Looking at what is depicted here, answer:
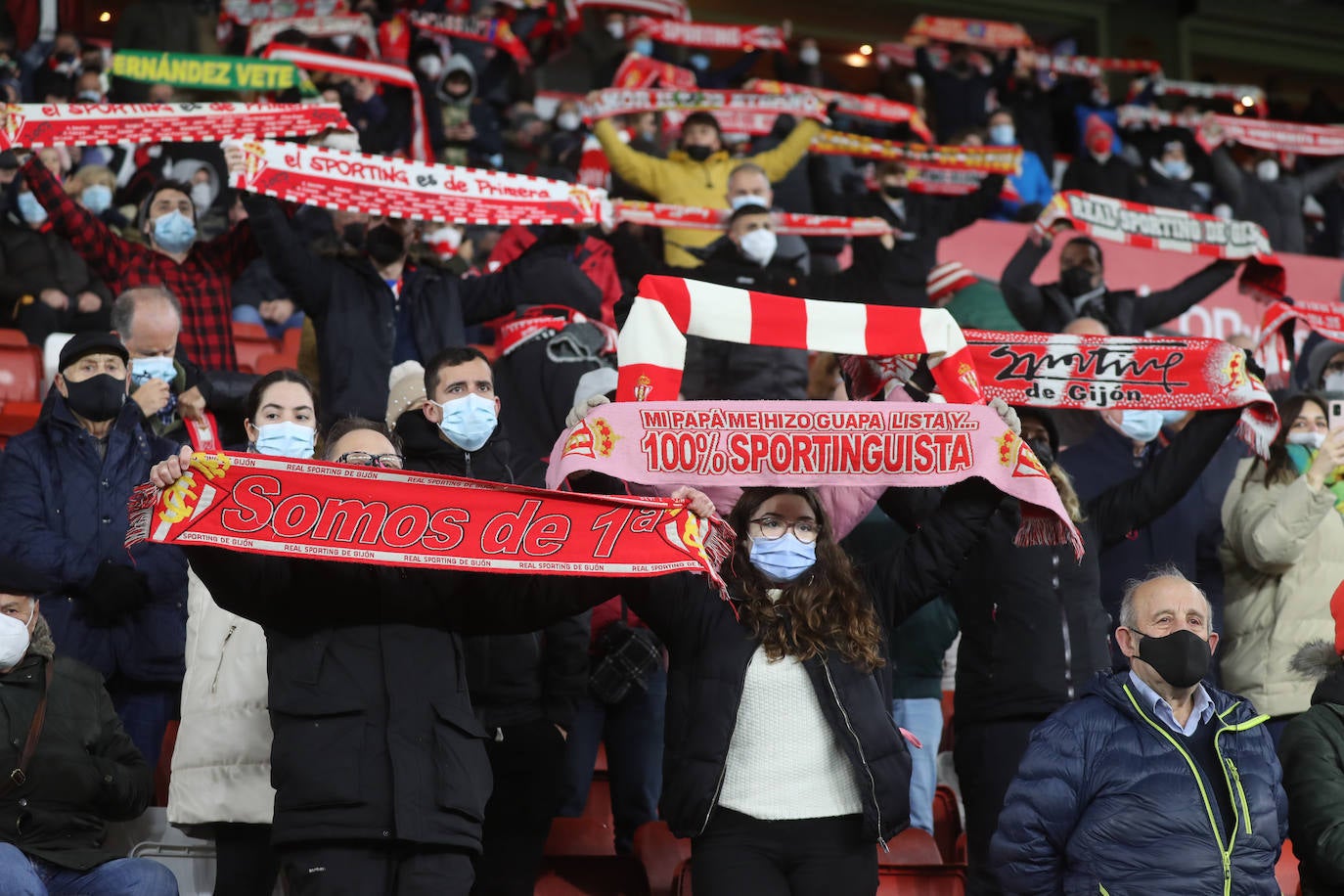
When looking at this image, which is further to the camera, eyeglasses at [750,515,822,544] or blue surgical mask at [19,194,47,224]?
blue surgical mask at [19,194,47,224]

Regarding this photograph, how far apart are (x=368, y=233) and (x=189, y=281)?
0.76 meters

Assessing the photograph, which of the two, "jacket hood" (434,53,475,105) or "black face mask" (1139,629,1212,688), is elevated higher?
"jacket hood" (434,53,475,105)

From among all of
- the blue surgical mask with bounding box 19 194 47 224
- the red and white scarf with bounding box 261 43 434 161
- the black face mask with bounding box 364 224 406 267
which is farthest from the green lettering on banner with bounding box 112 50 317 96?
the black face mask with bounding box 364 224 406 267

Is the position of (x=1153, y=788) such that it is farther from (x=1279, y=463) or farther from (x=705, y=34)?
(x=705, y=34)

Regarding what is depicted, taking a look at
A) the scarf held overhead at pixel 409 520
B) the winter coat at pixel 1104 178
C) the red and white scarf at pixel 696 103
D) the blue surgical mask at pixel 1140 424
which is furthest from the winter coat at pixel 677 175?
the winter coat at pixel 1104 178

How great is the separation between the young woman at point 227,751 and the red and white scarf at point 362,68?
6.55 meters

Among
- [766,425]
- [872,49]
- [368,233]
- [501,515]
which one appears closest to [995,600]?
[766,425]

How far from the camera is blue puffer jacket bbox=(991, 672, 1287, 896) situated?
446 cm

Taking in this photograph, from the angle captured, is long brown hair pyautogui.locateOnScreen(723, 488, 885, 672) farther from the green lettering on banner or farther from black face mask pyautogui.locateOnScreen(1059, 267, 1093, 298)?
the green lettering on banner

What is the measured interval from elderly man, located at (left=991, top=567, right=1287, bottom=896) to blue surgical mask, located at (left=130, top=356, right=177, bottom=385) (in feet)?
11.2

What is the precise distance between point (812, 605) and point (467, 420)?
115cm

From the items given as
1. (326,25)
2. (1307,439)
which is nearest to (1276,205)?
(326,25)

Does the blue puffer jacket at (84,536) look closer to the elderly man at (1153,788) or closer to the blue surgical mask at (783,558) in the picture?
the blue surgical mask at (783,558)

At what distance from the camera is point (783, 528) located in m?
4.95
